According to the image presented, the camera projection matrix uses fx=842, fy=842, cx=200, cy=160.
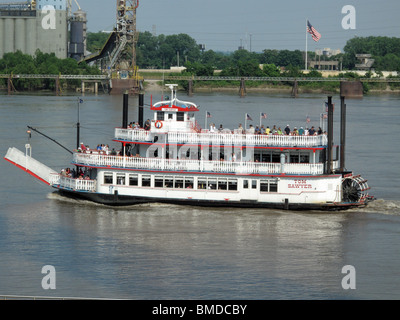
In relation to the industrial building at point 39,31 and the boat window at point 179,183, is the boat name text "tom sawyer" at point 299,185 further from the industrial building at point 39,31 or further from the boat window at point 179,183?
the industrial building at point 39,31

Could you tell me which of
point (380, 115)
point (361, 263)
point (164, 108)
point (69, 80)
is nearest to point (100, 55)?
point (69, 80)

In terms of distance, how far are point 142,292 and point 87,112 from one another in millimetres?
67009

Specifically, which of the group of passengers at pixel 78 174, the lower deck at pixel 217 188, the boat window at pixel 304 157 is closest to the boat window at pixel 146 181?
→ the lower deck at pixel 217 188

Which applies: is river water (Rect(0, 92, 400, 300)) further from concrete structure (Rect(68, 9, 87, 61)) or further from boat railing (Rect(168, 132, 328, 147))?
concrete structure (Rect(68, 9, 87, 61))

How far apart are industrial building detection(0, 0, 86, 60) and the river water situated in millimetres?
117995

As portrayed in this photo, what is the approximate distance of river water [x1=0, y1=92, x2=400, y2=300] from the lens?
2786cm

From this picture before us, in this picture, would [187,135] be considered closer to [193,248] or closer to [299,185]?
[299,185]

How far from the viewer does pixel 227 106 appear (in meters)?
104

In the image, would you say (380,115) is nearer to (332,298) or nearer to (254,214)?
(254,214)

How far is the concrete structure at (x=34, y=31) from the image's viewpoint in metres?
161

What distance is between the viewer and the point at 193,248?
32531 millimetres

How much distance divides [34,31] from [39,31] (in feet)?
3.47

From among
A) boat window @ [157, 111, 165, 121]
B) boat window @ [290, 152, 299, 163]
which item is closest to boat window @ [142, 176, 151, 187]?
boat window @ [157, 111, 165, 121]

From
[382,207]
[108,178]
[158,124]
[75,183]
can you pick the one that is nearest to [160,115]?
[158,124]
